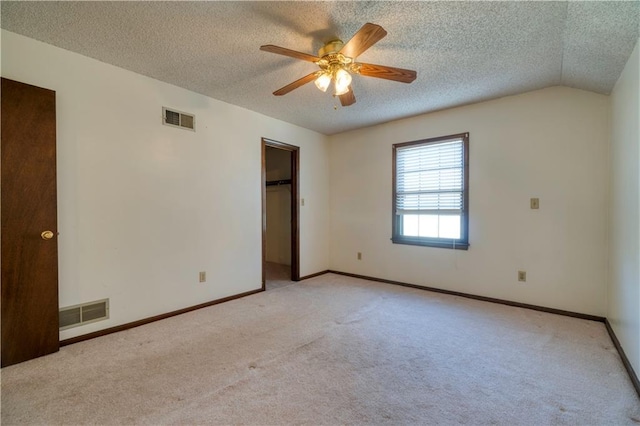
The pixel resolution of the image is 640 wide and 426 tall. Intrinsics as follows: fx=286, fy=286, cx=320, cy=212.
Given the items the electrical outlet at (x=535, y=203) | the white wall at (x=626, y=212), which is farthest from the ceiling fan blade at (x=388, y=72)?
the electrical outlet at (x=535, y=203)

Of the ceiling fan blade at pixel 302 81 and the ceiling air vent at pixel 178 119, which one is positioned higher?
the ceiling fan blade at pixel 302 81

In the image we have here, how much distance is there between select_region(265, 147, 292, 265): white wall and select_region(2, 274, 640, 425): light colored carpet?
9.23 ft

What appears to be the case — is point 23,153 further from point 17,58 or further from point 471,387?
point 471,387

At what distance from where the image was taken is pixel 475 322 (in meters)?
2.89

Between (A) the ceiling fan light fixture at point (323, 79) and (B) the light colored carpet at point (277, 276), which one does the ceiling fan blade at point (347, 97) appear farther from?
(B) the light colored carpet at point (277, 276)

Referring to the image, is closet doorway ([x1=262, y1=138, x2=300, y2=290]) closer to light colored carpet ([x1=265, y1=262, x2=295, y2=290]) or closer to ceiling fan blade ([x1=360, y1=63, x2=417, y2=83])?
light colored carpet ([x1=265, y1=262, x2=295, y2=290])

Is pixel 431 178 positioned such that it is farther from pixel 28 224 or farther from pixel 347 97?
pixel 28 224

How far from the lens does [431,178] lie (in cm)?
403

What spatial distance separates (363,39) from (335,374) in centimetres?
223

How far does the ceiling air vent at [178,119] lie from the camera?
120 inches

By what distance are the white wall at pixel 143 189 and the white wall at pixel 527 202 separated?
228cm

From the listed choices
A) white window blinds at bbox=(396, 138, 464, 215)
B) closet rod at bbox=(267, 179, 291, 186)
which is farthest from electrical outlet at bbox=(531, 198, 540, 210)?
closet rod at bbox=(267, 179, 291, 186)

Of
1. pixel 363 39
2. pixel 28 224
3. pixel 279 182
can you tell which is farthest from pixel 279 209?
pixel 363 39

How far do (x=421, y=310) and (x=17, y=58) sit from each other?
4.28 meters
